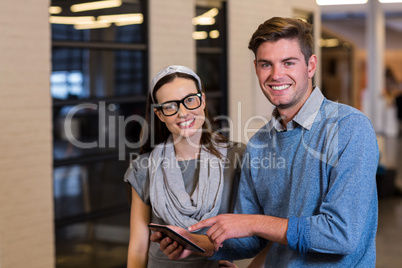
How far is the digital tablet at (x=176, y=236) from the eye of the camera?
1.75 meters

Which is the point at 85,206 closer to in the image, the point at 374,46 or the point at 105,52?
the point at 105,52

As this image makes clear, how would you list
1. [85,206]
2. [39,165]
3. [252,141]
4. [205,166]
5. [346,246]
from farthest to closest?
[85,206] → [39,165] → [205,166] → [252,141] → [346,246]

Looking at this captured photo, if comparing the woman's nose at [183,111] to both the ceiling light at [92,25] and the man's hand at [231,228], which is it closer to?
the man's hand at [231,228]

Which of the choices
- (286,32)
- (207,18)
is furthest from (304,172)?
(207,18)

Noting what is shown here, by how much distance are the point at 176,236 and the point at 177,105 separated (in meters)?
0.54

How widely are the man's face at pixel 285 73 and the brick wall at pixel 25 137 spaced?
102 inches

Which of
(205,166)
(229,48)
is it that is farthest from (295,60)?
(229,48)

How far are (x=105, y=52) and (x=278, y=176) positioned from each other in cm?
357

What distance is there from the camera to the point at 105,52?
16.1 ft

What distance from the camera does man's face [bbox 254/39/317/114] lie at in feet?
5.20

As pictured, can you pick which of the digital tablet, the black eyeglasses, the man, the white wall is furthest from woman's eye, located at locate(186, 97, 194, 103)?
the white wall

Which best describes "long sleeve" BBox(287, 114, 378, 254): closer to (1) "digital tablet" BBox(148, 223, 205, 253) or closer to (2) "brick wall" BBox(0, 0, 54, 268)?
(1) "digital tablet" BBox(148, 223, 205, 253)

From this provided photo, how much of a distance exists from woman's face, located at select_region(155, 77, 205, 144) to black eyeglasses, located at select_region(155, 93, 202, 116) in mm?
11

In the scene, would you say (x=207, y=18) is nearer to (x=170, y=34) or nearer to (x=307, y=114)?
(x=170, y=34)
